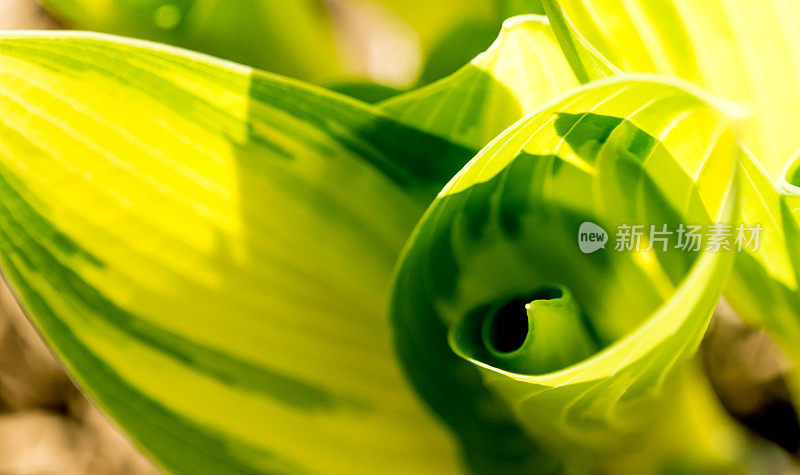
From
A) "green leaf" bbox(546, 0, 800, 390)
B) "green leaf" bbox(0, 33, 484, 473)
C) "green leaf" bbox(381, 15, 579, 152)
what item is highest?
"green leaf" bbox(546, 0, 800, 390)

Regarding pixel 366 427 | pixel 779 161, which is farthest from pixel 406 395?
pixel 779 161

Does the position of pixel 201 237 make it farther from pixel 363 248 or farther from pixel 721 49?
pixel 721 49

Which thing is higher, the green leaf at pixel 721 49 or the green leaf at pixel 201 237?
the green leaf at pixel 721 49

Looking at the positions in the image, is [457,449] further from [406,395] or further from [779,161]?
[779,161]

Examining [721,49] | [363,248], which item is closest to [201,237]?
[363,248]

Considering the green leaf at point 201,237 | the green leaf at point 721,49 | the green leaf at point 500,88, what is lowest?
the green leaf at point 201,237
